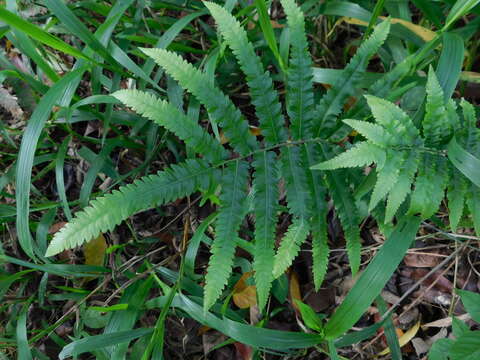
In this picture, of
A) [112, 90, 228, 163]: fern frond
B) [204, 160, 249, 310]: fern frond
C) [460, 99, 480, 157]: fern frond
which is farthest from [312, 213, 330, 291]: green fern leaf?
[460, 99, 480, 157]: fern frond

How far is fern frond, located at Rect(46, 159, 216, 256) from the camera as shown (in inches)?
43.8

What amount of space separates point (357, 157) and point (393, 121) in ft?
0.56

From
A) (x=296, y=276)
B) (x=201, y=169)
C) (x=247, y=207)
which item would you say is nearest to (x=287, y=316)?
(x=296, y=276)

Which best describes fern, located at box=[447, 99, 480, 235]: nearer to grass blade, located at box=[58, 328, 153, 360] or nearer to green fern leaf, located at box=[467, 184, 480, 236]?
green fern leaf, located at box=[467, 184, 480, 236]

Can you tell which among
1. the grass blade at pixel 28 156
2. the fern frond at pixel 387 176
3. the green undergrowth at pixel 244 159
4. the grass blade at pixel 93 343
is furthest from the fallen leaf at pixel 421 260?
the grass blade at pixel 28 156

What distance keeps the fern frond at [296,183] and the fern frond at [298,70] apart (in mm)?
103

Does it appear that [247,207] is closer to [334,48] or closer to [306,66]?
[306,66]

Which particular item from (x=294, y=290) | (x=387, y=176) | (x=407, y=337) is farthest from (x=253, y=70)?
(x=407, y=337)

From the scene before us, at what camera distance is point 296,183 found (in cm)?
138

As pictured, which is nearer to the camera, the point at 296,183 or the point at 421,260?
the point at 296,183

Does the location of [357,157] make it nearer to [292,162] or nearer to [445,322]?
[292,162]

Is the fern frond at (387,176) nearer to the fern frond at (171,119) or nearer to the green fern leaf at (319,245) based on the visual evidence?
the green fern leaf at (319,245)

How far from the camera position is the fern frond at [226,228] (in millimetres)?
1224

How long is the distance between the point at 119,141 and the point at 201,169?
0.82 meters
